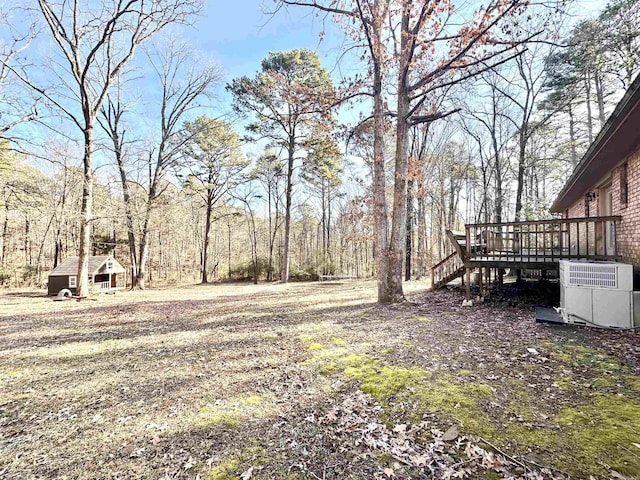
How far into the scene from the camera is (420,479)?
1.75 m

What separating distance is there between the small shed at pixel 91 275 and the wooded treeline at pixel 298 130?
147cm

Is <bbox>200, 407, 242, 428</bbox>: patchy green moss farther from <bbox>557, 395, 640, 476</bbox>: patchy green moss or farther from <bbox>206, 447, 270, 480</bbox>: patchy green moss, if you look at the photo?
<bbox>557, 395, 640, 476</bbox>: patchy green moss

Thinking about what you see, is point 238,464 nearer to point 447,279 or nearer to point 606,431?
point 606,431

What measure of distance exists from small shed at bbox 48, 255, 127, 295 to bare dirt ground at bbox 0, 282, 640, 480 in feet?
23.8

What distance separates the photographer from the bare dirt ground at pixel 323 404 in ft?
6.23

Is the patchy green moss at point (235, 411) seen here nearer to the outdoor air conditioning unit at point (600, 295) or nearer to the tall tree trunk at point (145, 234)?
the outdoor air conditioning unit at point (600, 295)

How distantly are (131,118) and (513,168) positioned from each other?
20618mm

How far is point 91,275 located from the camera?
1153cm

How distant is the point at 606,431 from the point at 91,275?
1464cm

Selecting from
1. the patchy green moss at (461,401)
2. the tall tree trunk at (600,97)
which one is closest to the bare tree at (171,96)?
the patchy green moss at (461,401)

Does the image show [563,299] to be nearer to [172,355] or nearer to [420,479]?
[420,479]

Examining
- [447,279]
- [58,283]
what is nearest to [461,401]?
[447,279]

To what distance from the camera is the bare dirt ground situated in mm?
1899

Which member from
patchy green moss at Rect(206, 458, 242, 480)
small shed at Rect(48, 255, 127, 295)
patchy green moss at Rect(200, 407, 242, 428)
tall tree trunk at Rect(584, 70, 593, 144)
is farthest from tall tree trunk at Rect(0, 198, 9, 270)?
tall tree trunk at Rect(584, 70, 593, 144)
